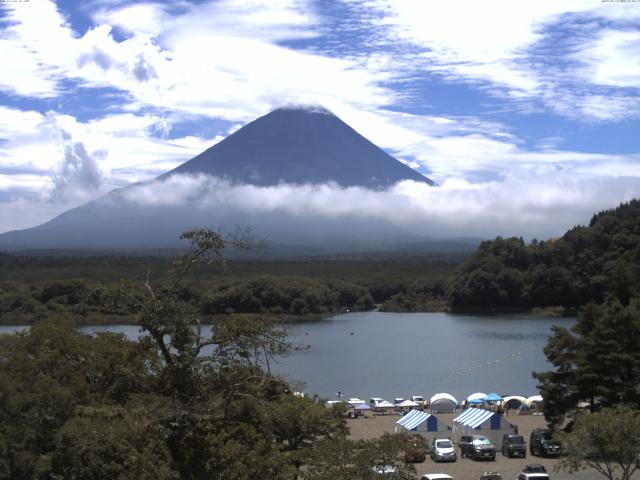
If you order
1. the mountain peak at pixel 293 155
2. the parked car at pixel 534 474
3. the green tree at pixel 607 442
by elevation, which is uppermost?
the mountain peak at pixel 293 155

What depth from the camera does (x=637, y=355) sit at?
54.7 feet

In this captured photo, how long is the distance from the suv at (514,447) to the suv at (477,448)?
0.25m

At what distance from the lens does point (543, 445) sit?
54.1 ft

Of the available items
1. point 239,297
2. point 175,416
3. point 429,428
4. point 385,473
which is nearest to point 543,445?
point 429,428

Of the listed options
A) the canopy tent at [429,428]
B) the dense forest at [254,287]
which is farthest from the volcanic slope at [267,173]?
the canopy tent at [429,428]

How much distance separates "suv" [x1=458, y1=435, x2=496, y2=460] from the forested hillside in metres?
46.4

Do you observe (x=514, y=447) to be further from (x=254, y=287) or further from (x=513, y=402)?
(x=254, y=287)

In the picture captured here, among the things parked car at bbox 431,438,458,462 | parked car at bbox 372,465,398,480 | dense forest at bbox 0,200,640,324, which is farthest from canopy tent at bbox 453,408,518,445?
dense forest at bbox 0,200,640,324

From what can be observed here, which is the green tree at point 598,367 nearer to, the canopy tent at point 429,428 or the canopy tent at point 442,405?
the canopy tent at point 429,428

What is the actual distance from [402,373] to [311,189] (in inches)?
5182

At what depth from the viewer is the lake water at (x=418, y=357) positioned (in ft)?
103

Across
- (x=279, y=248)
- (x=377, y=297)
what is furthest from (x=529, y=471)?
(x=279, y=248)

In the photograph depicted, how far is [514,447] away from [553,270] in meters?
48.4

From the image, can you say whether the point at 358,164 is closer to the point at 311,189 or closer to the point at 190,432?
the point at 311,189
